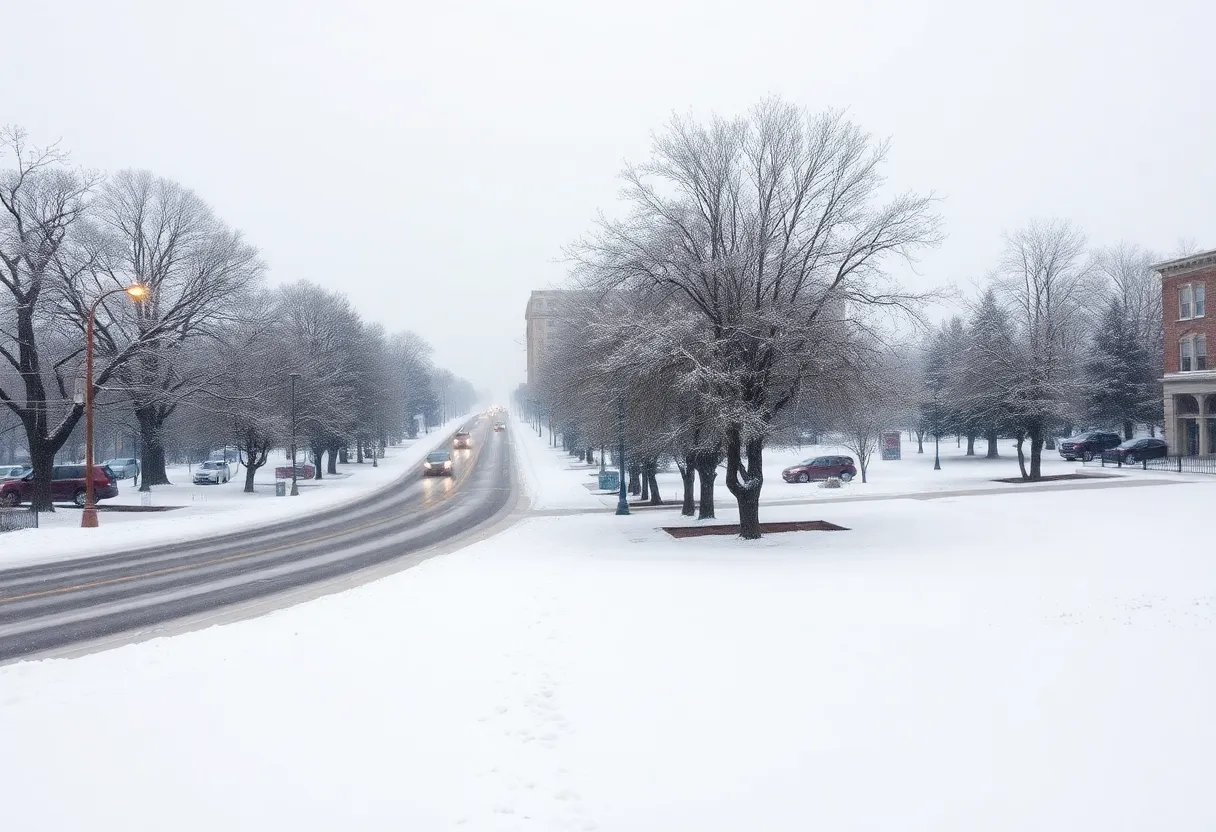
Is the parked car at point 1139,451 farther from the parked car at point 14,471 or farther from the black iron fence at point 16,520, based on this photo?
the parked car at point 14,471

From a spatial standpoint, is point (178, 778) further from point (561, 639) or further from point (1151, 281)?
point (1151, 281)

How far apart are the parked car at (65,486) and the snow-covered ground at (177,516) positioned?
1.00 meters

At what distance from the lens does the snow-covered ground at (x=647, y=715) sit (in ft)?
16.9

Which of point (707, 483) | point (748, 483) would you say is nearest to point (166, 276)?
point (707, 483)

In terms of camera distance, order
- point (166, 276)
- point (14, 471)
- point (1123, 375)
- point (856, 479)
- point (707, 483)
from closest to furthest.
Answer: point (707, 483)
point (166, 276)
point (856, 479)
point (14, 471)
point (1123, 375)

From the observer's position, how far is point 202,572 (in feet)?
55.2

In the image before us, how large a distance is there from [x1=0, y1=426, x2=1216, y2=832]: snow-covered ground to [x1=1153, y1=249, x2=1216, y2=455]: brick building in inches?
1511

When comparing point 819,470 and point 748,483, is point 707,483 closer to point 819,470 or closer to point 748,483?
point 748,483

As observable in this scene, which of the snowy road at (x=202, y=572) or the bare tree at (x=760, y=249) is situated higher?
the bare tree at (x=760, y=249)

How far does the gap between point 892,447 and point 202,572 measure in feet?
167

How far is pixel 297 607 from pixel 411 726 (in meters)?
6.45

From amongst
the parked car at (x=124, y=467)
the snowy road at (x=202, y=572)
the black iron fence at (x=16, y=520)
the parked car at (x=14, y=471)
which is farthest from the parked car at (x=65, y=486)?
the parked car at (x=124, y=467)

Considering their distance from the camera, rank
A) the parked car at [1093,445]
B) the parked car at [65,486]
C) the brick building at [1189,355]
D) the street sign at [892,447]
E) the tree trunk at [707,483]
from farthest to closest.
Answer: the street sign at [892,447] → the parked car at [1093,445] → the brick building at [1189,355] → the parked car at [65,486] → the tree trunk at [707,483]

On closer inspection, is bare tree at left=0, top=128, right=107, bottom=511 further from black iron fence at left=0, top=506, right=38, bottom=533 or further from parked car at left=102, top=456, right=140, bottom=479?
parked car at left=102, top=456, right=140, bottom=479
